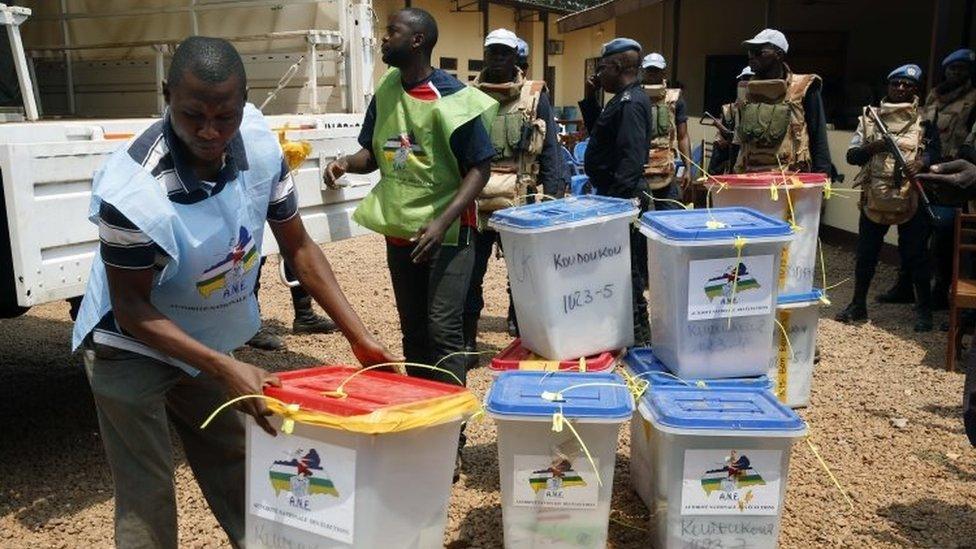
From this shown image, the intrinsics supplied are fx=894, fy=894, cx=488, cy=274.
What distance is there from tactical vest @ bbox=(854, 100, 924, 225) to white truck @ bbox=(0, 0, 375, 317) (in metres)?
3.35

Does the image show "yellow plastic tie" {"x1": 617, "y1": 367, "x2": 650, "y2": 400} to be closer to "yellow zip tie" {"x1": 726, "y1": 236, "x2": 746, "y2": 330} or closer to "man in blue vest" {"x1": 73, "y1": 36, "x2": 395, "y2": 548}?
"yellow zip tie" {"x1": 726, "y1": 236, "x2": 746, "y2": 330}

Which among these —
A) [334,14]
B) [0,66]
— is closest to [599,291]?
[334,14]

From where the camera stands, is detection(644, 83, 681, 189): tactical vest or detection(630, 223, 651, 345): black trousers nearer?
detection(630, 223, 651, 345): black trousers

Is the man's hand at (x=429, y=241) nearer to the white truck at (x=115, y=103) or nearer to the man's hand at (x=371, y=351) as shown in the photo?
the man's hand at (x=371, y=351)

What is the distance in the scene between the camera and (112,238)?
2.01 m

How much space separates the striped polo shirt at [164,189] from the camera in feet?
6.59

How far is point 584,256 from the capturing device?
3312 mm

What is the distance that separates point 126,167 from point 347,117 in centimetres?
272

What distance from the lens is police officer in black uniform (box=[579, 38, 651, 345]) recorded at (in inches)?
185

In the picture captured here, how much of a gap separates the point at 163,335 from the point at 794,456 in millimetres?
2792

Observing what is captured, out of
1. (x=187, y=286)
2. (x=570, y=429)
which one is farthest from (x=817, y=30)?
(x=187, y=286)

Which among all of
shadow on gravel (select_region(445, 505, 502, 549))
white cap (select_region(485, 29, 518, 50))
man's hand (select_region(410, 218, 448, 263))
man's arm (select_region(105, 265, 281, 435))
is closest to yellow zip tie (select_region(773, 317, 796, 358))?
shadow on gravel (select_region(445, 505, 502, 549))

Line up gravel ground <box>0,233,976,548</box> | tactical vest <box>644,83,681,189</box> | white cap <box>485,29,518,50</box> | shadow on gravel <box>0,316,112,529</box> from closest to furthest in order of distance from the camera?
gravel ground <box>0,233,976,548</box>
shadow on gravel <box>0,316,112,529</box>
white cap <box>485,29,518,50</box>
tactical vest <box>644,83,681,189</box>

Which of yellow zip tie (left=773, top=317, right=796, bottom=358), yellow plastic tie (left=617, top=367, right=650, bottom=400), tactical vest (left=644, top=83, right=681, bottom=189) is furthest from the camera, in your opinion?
tactical vest (left=644, top=83, right=681, bottom=189)
